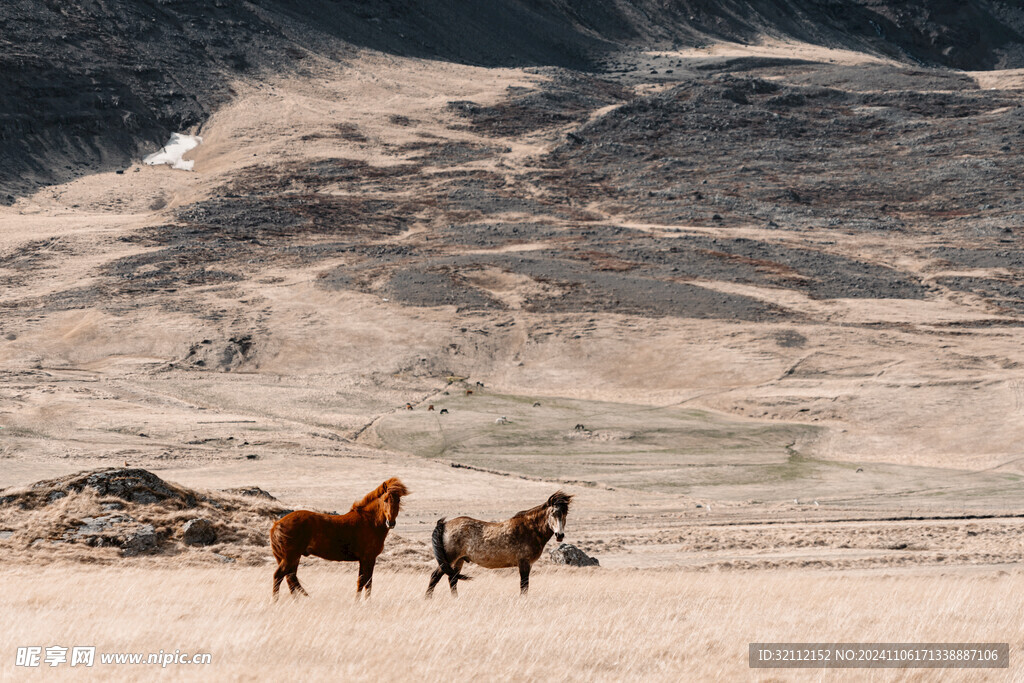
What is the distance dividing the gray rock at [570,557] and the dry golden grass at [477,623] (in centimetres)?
192

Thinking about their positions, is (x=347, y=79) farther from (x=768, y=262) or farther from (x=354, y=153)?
(x=768, y=262)

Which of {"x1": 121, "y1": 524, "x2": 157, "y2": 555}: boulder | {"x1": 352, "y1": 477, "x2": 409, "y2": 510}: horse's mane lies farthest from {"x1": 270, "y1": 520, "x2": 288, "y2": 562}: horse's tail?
{"x1": 121, "y1": 524, "x2": 157, "y2": 555}: boulder

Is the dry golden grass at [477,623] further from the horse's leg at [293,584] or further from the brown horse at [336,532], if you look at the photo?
the brown horse at [336,532]

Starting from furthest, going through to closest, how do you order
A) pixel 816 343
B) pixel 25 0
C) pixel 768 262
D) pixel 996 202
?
pixel 25 0 < pixel 996 202 < pixel 768 262 < pixel 816 343

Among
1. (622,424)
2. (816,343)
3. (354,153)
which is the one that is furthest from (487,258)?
(354,153)

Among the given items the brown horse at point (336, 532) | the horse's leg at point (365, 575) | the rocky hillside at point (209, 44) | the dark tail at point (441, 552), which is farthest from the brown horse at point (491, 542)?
the rocky hillside at point (209, 44)

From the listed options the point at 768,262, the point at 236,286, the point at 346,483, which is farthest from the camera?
the point at 768,262

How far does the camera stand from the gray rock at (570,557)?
1531cm

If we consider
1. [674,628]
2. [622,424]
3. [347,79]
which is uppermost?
[347,79]

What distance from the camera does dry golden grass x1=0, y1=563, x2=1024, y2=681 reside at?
8.66 metres

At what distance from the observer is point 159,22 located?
382 feet

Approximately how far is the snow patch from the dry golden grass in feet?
289

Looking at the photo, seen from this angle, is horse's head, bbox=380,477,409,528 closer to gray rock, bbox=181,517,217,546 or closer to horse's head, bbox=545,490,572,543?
horse's head, bbox=545,490,572,543

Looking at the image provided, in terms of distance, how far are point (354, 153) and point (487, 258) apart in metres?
34.7
